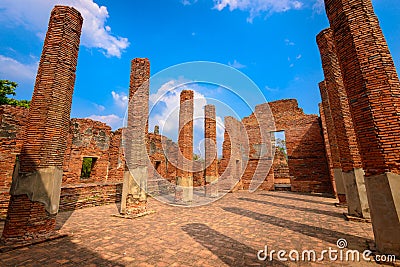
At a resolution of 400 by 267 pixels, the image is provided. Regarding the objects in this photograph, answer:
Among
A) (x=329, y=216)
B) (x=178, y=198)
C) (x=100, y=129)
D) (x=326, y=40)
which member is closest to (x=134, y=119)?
(x=178, y=198)

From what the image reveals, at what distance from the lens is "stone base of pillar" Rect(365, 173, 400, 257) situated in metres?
3.33

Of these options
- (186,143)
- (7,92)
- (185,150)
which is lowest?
(185,150)

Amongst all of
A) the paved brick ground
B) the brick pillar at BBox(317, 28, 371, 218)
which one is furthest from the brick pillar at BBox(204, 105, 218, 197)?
the brick pillar at BBox(317, 28, 371, 218)

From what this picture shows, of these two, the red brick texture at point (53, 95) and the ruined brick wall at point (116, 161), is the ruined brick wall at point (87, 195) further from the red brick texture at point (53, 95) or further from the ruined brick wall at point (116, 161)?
the ruined brick wall at point (116, 161)

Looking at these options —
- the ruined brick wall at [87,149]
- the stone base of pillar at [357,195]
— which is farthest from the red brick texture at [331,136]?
the ruined brick wall at [87,149]

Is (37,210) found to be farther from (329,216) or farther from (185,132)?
(329,216)

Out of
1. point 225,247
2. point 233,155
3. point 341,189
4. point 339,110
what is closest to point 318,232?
point 225,247

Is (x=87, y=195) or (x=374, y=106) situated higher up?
(x=374, y=106)

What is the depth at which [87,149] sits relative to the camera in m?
15.1

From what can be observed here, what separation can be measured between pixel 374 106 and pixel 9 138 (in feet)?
54.7

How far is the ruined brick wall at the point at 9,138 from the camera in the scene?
1039 centimetres

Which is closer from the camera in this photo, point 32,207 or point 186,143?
point 32,207

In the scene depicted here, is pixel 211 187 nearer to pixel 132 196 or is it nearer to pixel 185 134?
pixel 185 134

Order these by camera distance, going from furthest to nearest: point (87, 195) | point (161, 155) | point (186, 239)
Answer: point (161, 155)
point (87, 195)
point (186, 239)
